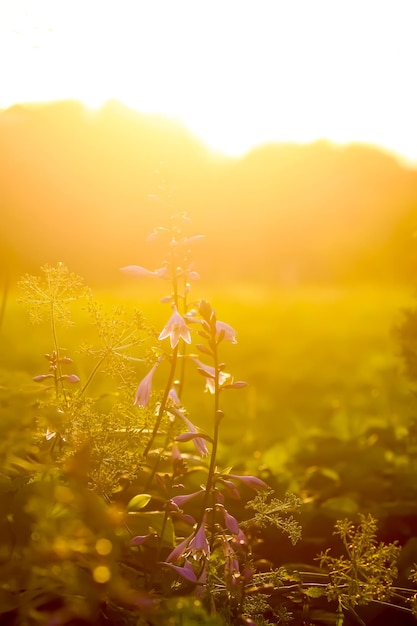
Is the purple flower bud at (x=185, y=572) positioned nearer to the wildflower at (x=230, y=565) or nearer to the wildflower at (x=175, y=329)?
the wildflower at (x=230, y=565)

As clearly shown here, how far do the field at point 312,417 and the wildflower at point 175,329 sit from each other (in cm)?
40

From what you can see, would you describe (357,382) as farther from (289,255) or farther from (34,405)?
(289,255)

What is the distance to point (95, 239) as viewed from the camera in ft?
73.3

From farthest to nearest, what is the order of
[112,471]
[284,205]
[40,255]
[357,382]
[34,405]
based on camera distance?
[284,205]
[357,382]
[40,255]
[34,405]
[112,471]

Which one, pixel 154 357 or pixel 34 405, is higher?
pixel 154 357

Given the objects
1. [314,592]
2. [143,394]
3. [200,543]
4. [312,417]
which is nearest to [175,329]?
[143,394]

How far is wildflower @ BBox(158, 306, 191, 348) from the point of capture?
257 cm

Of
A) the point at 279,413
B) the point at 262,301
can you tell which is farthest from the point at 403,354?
the point at 262,301

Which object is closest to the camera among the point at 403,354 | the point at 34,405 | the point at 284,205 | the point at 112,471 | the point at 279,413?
the point at 112,471

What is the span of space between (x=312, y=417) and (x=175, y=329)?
A: 5253 millimetres

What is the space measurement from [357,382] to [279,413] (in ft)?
7.19

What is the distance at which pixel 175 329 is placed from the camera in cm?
261

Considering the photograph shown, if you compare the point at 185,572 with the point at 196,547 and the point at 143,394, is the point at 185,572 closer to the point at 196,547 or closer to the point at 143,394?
the point at 196,547

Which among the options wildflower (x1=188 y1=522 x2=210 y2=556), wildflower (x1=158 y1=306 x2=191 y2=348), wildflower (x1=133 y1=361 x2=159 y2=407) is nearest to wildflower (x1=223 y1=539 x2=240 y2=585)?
wildflower (x1=188 y1=522 x2=210 y2=556)
